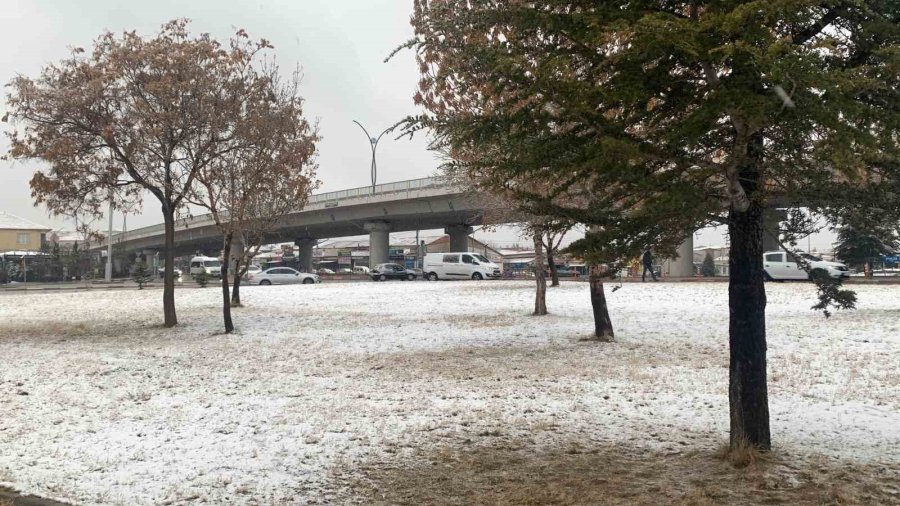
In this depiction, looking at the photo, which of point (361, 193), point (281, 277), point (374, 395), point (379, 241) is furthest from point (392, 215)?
point (374, 395)


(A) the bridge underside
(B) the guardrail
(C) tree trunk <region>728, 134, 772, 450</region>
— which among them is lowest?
(C) tree trunk <region>728, 134, 772, 450</region>

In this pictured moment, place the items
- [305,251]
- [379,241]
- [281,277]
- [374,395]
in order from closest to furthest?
[374,395] < [281,277] < [379,241] < [305,251]

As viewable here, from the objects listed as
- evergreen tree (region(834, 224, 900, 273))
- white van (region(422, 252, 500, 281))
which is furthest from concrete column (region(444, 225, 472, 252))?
evergreen tree (region(834, 224, 900, 273))

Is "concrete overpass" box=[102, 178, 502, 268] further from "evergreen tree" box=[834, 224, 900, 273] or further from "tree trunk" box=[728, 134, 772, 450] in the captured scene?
"tree trunk" box=[728, 134, 772, 450]

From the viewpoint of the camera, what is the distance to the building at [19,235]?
3268 inches

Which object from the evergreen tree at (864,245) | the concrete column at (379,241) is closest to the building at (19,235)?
the concrete column at (379,241)

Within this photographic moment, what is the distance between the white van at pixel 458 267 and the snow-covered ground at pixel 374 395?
25.5 meters

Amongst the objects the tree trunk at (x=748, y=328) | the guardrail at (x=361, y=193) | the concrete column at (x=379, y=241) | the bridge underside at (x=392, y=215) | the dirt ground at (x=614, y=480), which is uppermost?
the guardrail at (x=361, y=193)

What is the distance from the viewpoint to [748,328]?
574 centimetres

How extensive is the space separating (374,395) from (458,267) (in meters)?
35.0

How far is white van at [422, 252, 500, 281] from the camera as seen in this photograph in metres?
43.6

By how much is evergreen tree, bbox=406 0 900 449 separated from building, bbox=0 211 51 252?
3643 inches

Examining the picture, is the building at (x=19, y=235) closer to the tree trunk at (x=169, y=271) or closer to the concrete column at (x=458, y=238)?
the concrete column at (x=458, y=238)

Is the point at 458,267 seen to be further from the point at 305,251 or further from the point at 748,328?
the point at 305,251
